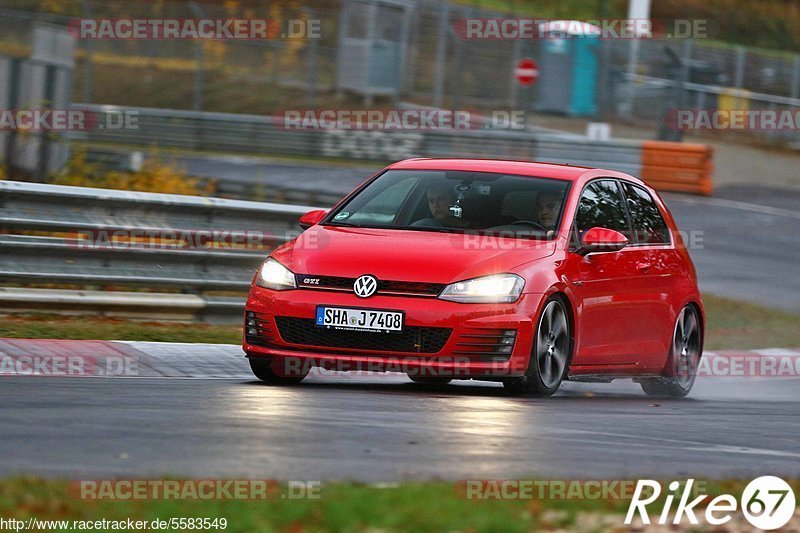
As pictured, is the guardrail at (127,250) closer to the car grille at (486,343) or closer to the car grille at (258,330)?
the car grille at (258,330)

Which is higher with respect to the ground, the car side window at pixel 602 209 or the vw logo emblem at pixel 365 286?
the car side window at pixel 602 209

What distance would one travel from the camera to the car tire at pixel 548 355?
9.49 metres

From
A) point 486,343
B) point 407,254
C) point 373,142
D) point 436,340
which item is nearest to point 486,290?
point 486,343

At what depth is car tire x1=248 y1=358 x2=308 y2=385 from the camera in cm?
977

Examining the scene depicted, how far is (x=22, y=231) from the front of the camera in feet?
40.9

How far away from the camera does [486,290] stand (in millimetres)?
9289

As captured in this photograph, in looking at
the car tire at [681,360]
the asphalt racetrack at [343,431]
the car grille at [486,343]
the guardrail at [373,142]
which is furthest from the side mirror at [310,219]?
the guardrail at [373,142]

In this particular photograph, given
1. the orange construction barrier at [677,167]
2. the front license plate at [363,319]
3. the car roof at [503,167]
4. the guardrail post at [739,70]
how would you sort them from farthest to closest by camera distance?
the guardrail post at [739,70]
the orange construction barrier at [677,167]
the car roof at [503,167]
the front license plate at [363,319]

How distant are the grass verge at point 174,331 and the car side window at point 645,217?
120 inches

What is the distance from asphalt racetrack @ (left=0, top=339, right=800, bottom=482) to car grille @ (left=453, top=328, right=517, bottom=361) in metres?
0.26

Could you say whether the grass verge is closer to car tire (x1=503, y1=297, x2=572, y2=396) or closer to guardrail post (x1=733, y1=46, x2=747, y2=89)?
car tire (x1=503, y1=297, x2=572, y2=396)

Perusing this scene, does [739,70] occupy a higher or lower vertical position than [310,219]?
lower

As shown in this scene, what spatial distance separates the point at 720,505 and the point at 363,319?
3687 millimetres

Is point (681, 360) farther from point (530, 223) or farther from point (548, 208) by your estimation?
point (530, 223)
